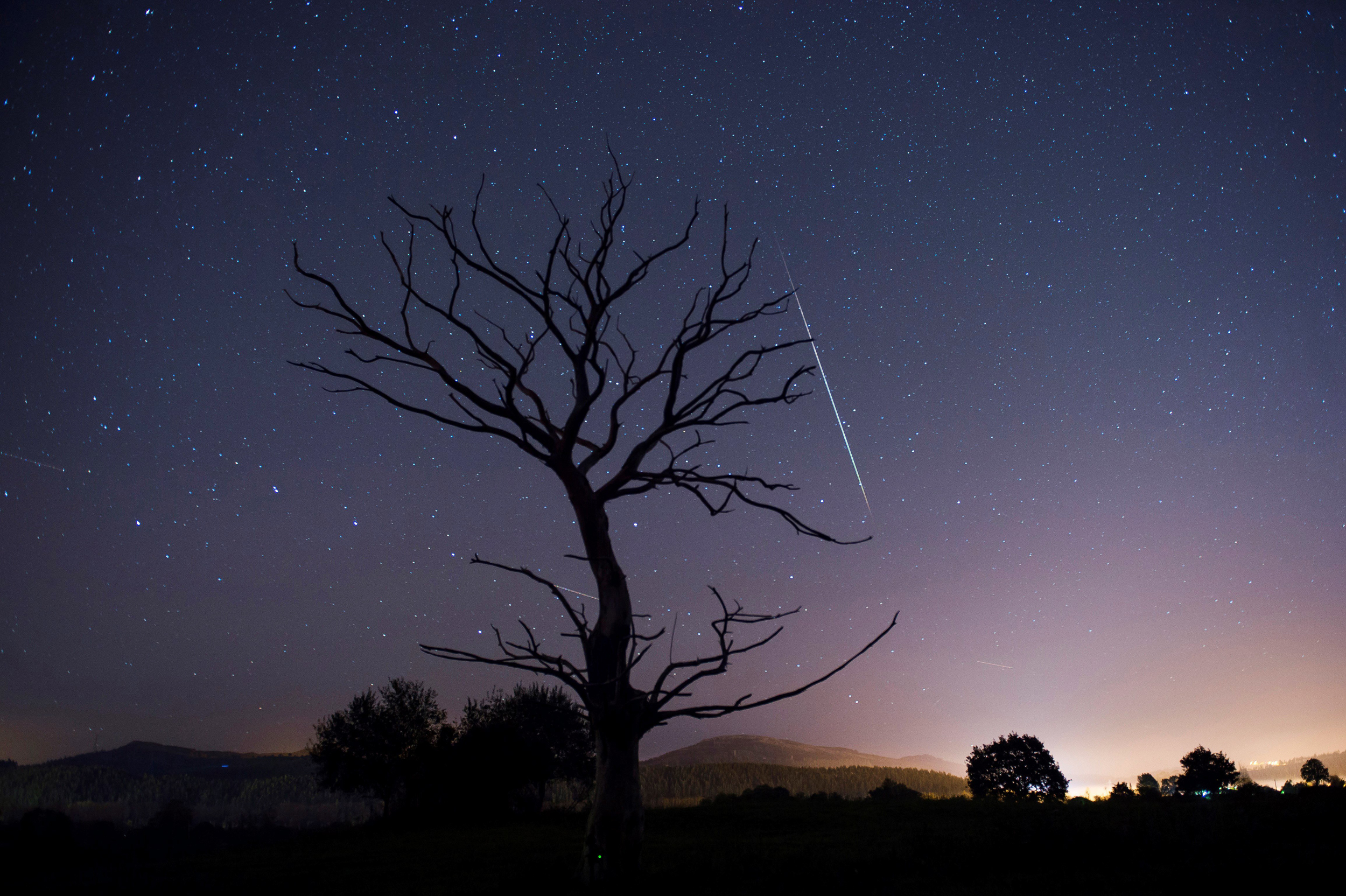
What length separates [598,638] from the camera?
214 inches

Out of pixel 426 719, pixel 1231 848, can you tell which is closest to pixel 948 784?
pixel 426 719

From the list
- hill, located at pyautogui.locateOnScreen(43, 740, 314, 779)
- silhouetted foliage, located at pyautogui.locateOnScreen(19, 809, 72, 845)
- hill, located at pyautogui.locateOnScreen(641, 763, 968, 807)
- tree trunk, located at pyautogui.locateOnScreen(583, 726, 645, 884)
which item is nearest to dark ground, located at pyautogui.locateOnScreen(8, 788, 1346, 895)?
silhouetted foliage, located at pyautogui.locateOnScreen(19, 809, 72, 845)

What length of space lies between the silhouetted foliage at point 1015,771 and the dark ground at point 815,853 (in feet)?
17.4

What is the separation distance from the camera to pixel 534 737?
40656 mm

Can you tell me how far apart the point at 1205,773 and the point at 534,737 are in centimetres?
3741

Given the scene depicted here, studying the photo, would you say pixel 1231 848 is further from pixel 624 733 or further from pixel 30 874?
pixel 30 874

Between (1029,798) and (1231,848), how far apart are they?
25.8 m

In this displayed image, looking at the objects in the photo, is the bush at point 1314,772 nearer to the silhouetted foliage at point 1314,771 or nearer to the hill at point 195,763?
the silhouetted foliage at point 1314,771

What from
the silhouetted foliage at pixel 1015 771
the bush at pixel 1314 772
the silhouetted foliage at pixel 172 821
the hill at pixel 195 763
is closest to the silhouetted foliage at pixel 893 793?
the silhouetted foliage at pixel 1015 771

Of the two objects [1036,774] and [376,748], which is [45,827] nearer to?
[376,748]

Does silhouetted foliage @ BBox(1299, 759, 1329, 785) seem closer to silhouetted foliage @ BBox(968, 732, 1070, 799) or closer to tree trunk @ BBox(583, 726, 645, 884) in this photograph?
silhouetted foliage @ BBox(968, 732, 1070, 799)

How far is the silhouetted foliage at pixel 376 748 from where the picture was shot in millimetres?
37781

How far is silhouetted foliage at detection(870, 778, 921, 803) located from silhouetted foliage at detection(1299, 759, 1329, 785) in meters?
23.8

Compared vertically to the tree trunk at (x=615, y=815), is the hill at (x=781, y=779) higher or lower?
lower
